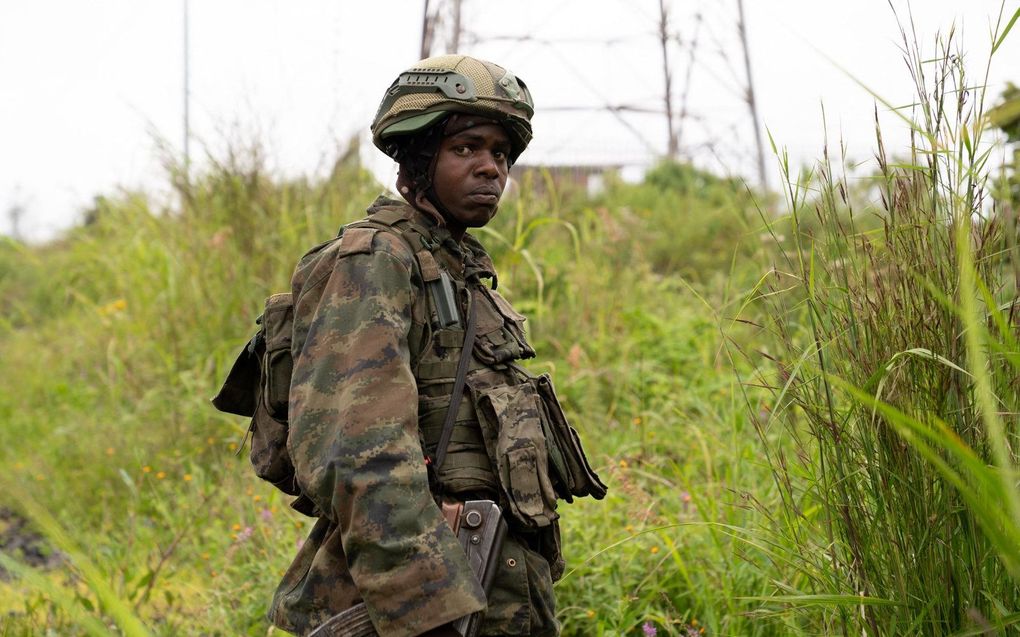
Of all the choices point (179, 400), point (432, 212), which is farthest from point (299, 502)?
point (179, 400)

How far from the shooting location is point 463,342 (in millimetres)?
2125

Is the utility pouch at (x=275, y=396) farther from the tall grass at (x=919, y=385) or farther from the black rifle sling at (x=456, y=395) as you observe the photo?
the tall grass at (x=919, y=385)

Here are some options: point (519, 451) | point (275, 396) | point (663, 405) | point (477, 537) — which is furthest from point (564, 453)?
point (663, 405)

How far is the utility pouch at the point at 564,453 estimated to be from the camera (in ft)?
7.34

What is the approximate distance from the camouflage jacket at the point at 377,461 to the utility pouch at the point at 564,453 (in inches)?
4.6

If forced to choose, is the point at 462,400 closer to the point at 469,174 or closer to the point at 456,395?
the point at 456,395

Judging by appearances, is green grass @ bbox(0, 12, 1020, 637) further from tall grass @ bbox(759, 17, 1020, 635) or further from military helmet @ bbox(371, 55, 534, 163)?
military helmet @ bbox(371, 55, 534, 163)

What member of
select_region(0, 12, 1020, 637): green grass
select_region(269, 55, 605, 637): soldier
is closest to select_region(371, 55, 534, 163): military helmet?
select_region(269, 55, 605, 637): soldier

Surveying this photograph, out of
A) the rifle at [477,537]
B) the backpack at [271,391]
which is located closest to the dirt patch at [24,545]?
the backpack at [271,391]

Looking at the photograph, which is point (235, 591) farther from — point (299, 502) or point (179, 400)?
point (179, 400)

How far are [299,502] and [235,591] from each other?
1.51 metres

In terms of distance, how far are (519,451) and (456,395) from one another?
173 mm

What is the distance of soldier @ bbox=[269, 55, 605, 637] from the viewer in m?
1.83

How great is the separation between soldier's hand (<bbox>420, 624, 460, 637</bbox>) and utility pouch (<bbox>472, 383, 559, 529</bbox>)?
0.27 metres
